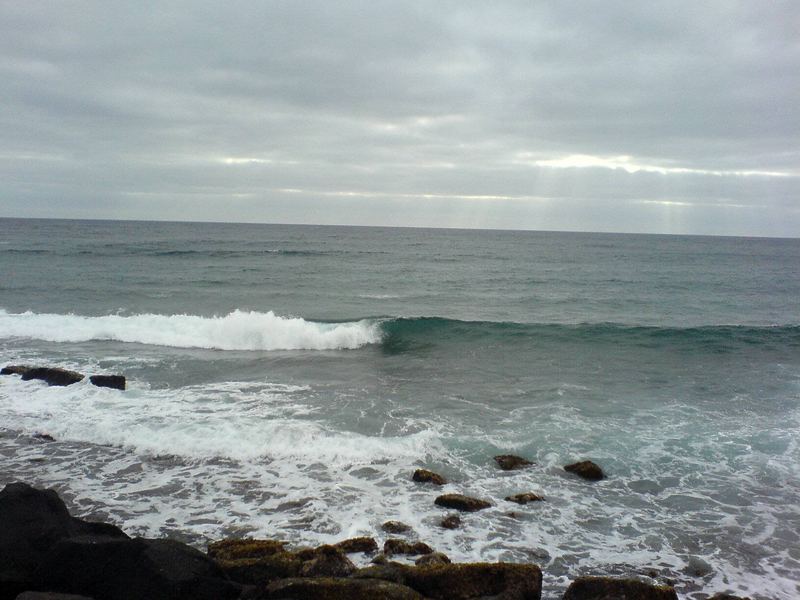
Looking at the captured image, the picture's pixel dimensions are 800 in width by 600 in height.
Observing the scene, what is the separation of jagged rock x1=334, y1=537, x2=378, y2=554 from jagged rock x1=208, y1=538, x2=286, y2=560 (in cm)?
79

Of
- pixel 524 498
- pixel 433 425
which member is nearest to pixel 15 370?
pixel 433 425

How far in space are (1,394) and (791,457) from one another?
59.9 ft

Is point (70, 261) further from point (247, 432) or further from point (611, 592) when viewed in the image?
point (611, 592)

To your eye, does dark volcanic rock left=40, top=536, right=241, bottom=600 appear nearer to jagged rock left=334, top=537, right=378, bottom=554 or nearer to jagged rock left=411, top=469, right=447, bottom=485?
jagged rock left=334, top=537, right=378, bottom=554

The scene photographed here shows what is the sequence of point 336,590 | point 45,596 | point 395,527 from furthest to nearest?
point 395,527
point 336,590
point 45,596

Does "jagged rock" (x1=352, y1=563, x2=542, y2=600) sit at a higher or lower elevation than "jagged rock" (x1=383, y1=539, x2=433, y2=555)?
higher

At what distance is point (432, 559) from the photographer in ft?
23.9

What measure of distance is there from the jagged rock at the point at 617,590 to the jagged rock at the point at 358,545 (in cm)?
259

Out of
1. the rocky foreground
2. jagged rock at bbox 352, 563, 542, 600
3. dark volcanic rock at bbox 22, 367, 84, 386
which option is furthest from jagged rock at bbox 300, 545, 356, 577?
dark volcanic rock at bbox 22, 367, 84, 386

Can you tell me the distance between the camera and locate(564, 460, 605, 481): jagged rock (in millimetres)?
10680

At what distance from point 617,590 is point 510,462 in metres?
4.73

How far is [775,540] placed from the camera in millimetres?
8500

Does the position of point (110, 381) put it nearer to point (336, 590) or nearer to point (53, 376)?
point (53, 376)

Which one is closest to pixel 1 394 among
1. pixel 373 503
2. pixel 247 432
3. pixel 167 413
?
pixel 167 413
